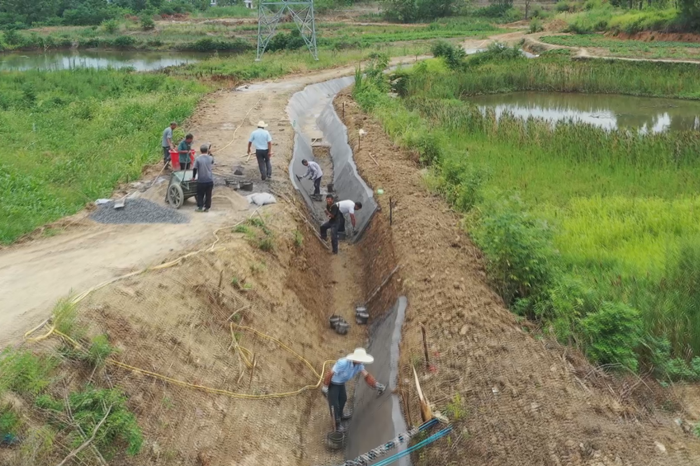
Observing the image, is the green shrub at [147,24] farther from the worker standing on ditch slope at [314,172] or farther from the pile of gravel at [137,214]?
the pile of gravel at [137,214]

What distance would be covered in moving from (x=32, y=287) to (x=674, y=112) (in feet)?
90.4

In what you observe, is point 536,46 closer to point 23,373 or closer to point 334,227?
point 334,227

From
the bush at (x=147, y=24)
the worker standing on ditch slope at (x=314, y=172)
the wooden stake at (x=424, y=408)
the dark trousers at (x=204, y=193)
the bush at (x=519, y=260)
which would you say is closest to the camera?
the wooden stake at (x=424, y=408)

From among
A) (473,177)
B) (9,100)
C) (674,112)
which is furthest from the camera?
(674,112)

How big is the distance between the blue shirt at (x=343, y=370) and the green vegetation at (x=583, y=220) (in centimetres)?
260

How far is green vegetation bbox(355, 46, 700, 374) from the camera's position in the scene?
289 inches

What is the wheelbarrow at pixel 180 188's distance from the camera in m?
11.6

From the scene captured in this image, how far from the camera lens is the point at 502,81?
32.3 m

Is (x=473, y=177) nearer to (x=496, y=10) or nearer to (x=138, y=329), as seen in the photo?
(x=138, y=329)

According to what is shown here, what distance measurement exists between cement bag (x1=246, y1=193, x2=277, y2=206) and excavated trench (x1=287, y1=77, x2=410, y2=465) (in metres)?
1.85

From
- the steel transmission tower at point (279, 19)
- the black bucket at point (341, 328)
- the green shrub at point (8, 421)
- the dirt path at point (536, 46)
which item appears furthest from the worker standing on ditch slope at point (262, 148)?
the dirt path at point (536, 46)

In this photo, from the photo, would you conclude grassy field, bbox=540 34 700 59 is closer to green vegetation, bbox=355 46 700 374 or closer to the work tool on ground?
green vegetation, bbox=355 46 700 374

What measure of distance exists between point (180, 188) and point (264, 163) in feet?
9.47

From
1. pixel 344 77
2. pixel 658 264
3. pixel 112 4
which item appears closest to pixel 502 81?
pixel 344 77
